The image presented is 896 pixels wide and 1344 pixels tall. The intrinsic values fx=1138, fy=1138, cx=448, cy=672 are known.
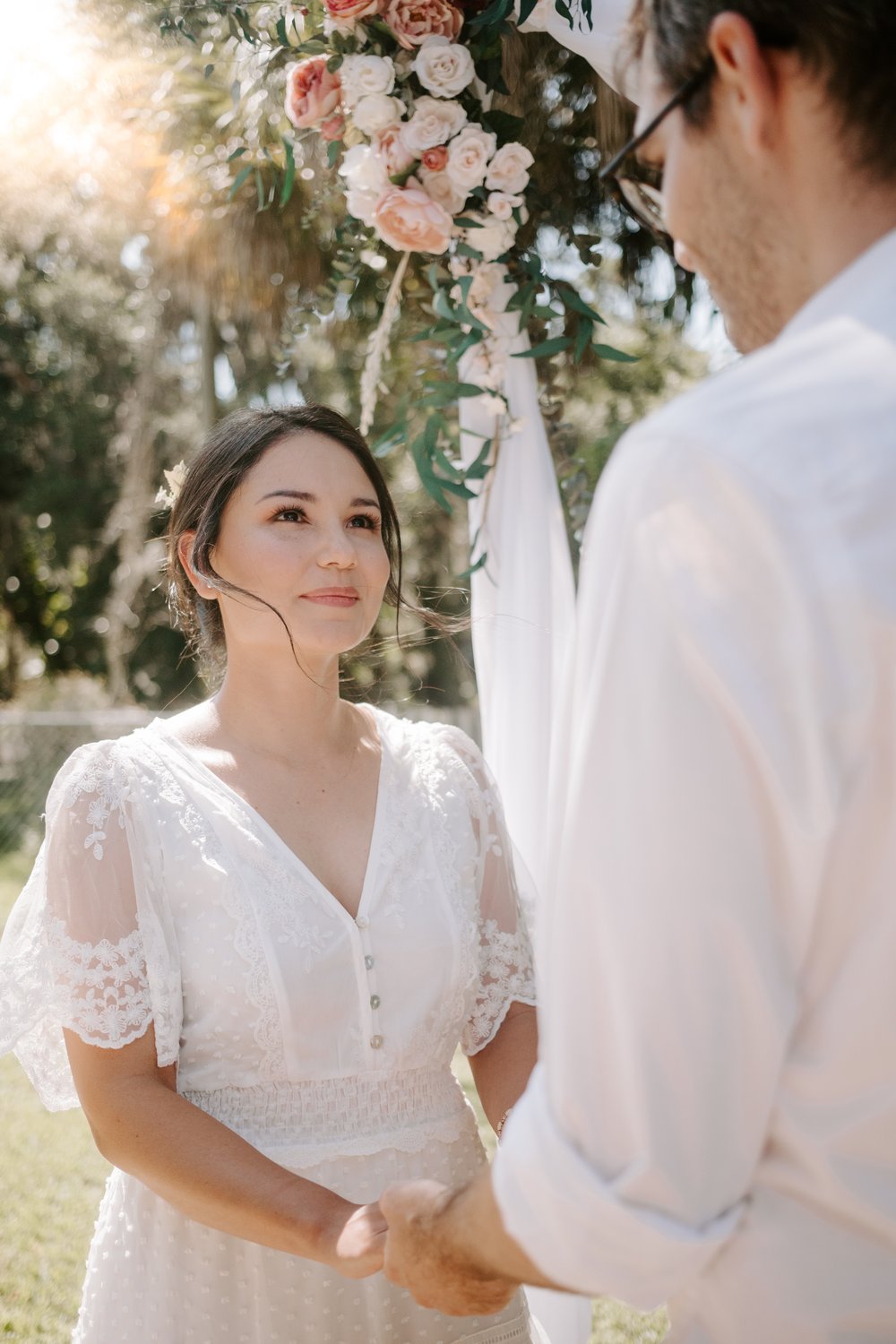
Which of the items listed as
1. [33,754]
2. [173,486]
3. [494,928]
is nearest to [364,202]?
[173,486]

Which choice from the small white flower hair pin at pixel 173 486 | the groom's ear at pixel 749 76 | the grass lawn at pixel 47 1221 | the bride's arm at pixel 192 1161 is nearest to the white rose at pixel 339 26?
the small white flower hair pin at pixel 173 486

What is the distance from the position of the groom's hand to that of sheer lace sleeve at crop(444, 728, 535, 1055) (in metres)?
0.88

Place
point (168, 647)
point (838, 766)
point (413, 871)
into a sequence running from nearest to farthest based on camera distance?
point (838, 766) < point (413, 871) < point (168, 647)

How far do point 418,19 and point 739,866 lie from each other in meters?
2.07

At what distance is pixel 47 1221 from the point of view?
4156 millimetres

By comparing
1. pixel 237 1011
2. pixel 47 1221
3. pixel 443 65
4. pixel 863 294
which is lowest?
pixel 47 1221

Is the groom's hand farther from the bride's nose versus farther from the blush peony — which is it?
the blush peony

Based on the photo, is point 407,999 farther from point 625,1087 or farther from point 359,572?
point 625,1087

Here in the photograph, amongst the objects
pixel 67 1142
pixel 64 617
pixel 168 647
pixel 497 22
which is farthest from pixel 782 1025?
pixel 64 617

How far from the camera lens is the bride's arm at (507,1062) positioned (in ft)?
6.93

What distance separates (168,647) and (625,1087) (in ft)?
49.8

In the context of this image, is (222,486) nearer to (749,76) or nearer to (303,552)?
(303,552)

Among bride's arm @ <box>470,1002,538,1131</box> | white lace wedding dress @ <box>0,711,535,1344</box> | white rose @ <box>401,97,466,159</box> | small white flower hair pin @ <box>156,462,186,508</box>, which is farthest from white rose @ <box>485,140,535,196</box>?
bride's arm @ <box>470,1002,538,1131</box>

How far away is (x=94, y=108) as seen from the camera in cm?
475
